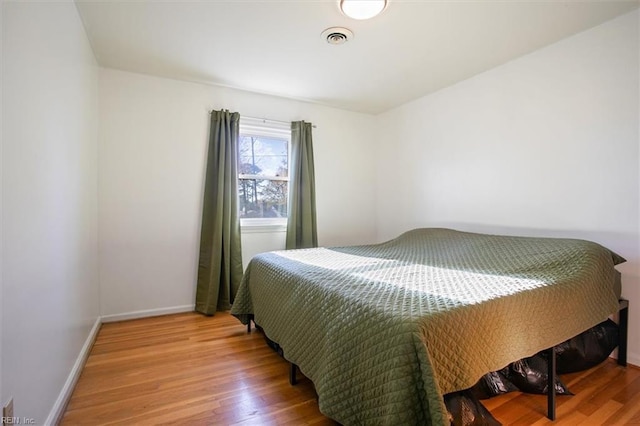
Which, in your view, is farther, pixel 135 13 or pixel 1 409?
pixel 135 13

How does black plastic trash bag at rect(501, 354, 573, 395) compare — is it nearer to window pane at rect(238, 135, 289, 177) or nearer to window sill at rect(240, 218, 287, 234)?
window sill at rect(240, 218, 287, 234)

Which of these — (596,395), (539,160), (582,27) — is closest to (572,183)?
(539,160)

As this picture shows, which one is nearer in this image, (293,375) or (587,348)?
(293,375)

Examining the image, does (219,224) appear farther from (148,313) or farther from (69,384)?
(69,384)

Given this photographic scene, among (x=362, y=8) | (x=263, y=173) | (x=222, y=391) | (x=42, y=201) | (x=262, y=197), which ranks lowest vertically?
(x=222, y=391)

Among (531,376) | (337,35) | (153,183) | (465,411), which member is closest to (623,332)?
(531,376)

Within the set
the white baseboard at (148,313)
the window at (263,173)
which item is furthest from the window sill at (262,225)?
the white baseboard at (148,313)

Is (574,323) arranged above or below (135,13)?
below

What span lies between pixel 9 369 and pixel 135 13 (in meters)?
2.06

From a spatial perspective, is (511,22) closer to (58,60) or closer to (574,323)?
(574,323)

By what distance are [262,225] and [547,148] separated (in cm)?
271

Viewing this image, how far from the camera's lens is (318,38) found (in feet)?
7.47

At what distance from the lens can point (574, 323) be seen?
1.64 m

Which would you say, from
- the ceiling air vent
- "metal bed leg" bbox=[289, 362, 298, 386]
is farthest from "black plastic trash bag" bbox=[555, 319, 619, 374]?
the ceiling air vent
